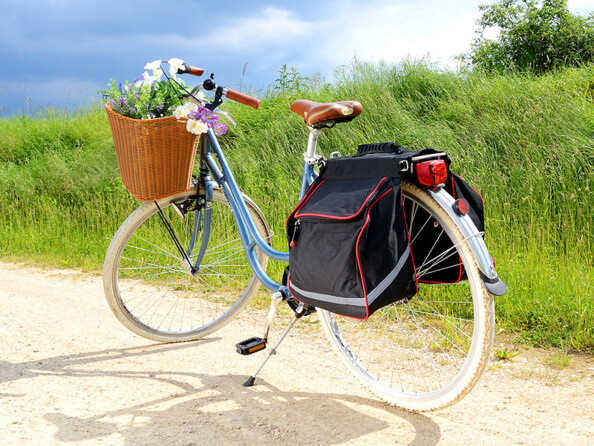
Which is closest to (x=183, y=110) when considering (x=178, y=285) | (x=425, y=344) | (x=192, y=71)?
(x=192, y=71)

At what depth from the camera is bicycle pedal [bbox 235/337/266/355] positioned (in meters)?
3.12

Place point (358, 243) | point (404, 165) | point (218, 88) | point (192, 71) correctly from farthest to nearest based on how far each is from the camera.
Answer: point (192, 71) → point (218, 88) → point (404, 165) → point (358, 243)

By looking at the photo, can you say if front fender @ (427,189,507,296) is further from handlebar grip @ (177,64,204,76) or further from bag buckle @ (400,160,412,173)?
handlebar grip @ (177,64,204,76)

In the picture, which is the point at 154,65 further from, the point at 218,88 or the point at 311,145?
the point at 311,145

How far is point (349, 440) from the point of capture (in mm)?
2596

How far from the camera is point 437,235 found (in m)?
2.62

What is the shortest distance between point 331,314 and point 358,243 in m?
0.98

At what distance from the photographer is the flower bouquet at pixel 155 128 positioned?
3.28 metres

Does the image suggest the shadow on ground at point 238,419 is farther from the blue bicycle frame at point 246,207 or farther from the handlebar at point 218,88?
the handlebar at point 218,88

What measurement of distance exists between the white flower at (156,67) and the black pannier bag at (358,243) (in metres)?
1.49

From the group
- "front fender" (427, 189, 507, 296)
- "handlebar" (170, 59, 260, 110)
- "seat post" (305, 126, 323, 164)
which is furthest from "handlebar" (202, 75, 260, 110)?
"front fender" (427, 189, 507, 296)

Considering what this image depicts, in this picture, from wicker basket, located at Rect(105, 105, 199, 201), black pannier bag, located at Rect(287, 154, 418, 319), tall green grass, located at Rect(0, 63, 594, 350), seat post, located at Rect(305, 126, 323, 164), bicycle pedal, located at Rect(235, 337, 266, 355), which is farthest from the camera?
tall green grass, located at Rect(0, 63, 594, 350)

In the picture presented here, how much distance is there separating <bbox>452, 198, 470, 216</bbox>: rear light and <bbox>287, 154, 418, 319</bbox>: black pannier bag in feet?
0.78

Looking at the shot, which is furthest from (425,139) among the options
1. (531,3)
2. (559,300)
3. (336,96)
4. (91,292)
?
(531,3)
